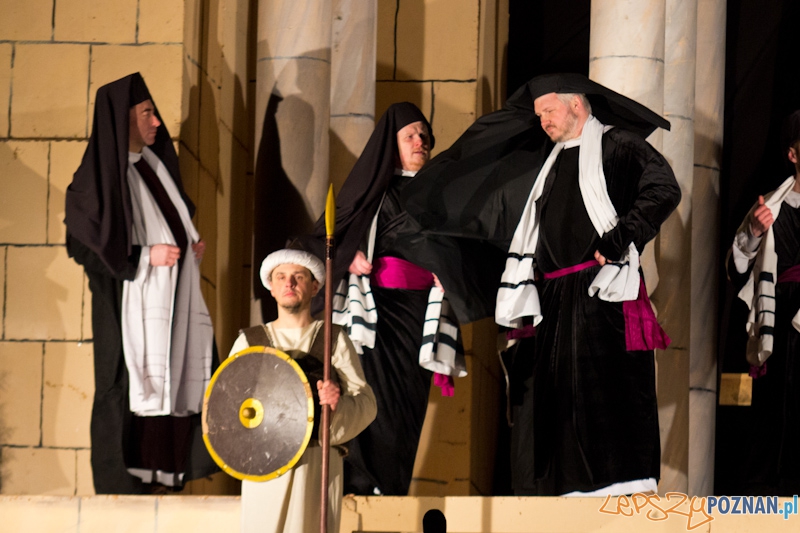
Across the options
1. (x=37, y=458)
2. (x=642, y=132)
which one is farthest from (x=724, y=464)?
(x=37, y=458)

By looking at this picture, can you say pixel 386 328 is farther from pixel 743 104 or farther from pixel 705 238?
pixel 743 104

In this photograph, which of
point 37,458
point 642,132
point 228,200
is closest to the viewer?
point 642,132

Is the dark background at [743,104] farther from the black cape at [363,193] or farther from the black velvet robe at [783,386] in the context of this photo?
the black cape at [363,193]

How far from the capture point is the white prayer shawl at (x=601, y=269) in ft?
22.4

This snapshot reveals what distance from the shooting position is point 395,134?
25.1 ft

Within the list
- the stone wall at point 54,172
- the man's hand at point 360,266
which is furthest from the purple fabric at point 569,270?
the stone wall at point 54,172

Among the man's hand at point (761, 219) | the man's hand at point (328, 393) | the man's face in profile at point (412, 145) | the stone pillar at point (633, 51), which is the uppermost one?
the stone pillar at point (633, 51)

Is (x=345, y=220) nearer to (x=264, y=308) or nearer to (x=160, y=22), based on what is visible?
(x=264, y=308)

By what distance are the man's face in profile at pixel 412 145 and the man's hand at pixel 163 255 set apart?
1123 mm

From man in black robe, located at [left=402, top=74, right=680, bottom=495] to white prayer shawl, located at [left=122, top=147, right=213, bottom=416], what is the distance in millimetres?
1013

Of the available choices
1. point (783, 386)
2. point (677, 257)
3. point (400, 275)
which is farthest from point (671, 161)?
point (400, 275)

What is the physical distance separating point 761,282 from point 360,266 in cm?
217

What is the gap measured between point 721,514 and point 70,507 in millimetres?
2503

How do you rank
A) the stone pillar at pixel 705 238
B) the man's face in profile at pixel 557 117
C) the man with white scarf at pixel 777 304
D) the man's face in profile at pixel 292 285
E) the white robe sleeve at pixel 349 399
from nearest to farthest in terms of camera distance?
1. the white robe sleeve at pixel 349 399
2. the man's face in profile at pixel 292 285
3. the man's face in profile at pixel 557 117
4. the man with white scarf at pixel 777 304
5. the stone pillar at pixel 705 238
